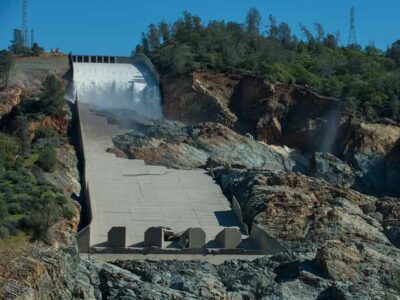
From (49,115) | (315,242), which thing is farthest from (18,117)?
(315,242)

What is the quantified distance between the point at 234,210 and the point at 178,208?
227 cm

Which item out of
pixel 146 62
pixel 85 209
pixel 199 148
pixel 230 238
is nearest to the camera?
pixel 230 238

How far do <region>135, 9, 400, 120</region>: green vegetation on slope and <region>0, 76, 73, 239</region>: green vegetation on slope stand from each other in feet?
37.4

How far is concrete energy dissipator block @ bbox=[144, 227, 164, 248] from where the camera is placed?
4319cm

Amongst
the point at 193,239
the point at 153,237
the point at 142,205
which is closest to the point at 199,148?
the point at 142,205

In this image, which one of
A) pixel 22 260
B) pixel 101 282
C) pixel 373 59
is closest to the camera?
pixel 22 260

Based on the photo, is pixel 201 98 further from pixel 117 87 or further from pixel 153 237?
pixel 153 237

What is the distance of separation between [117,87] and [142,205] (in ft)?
83.7

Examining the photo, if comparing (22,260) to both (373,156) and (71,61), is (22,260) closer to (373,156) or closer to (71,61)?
(373,156)

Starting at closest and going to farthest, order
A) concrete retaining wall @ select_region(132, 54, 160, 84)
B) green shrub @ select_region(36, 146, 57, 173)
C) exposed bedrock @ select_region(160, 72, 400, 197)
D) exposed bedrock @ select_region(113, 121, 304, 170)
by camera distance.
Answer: green shrub @ select_region(36, 146, 57, 173)
exposed bedrock @ select_region(113, 121, 304, 170)
exposed bedrock @ select_region(160, 72, 400, 197)
concrete retaining wall @ select_region(132, 54, 160, 84)

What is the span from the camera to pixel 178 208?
49406 millimetres

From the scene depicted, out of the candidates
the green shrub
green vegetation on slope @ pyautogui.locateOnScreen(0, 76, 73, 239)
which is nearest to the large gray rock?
green vegetation on slope @ pyautogui.locateOnScreen(0, 76, 73, 239)

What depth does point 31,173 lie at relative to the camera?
4894cm

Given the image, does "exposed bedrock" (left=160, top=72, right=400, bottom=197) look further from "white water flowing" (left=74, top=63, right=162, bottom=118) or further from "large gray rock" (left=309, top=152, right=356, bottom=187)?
"white water flowing" (left=74, top=63, right=162, bottom=118)
